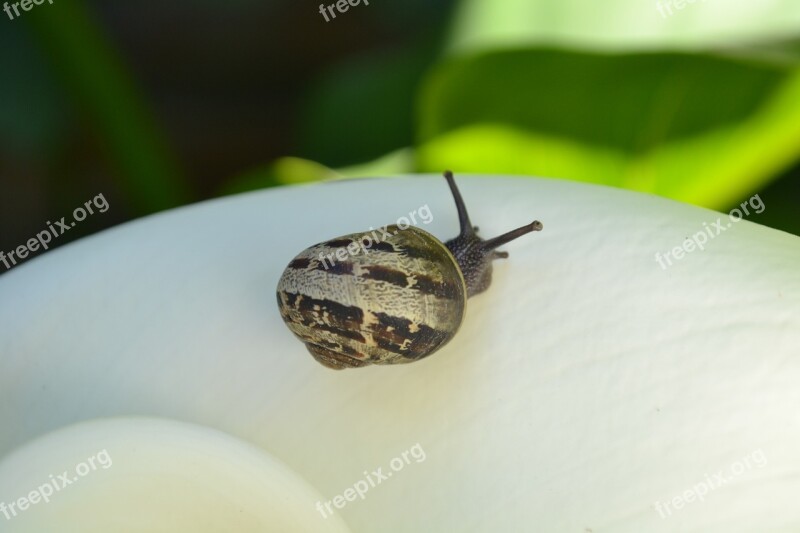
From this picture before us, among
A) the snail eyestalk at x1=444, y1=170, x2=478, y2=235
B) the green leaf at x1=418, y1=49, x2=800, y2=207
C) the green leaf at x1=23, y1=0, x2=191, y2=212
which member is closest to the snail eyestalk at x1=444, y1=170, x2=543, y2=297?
the snail eyestalk at x1=444, y1=170, x2=478, y2=235

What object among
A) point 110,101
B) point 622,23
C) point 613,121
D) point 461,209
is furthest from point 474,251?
point 110,101

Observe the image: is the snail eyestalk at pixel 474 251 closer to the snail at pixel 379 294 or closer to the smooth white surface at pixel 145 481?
the snail at pixel 379 294

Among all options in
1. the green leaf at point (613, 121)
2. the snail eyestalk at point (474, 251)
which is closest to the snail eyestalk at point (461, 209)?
the snail eyestalk at point (474, 251)

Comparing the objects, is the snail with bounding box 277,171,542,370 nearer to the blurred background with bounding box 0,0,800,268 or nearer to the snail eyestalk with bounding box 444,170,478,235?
the snail eyestalk with bounding box 444,170,478,235

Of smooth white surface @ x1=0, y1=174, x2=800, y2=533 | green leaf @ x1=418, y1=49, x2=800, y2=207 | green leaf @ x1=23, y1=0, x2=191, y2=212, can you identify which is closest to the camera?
smooth white surface @ x1=0, y1=174, x2=800, y2=533

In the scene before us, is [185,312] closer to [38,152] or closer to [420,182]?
[420,182]

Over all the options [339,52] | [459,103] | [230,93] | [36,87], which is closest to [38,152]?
[36,87]
